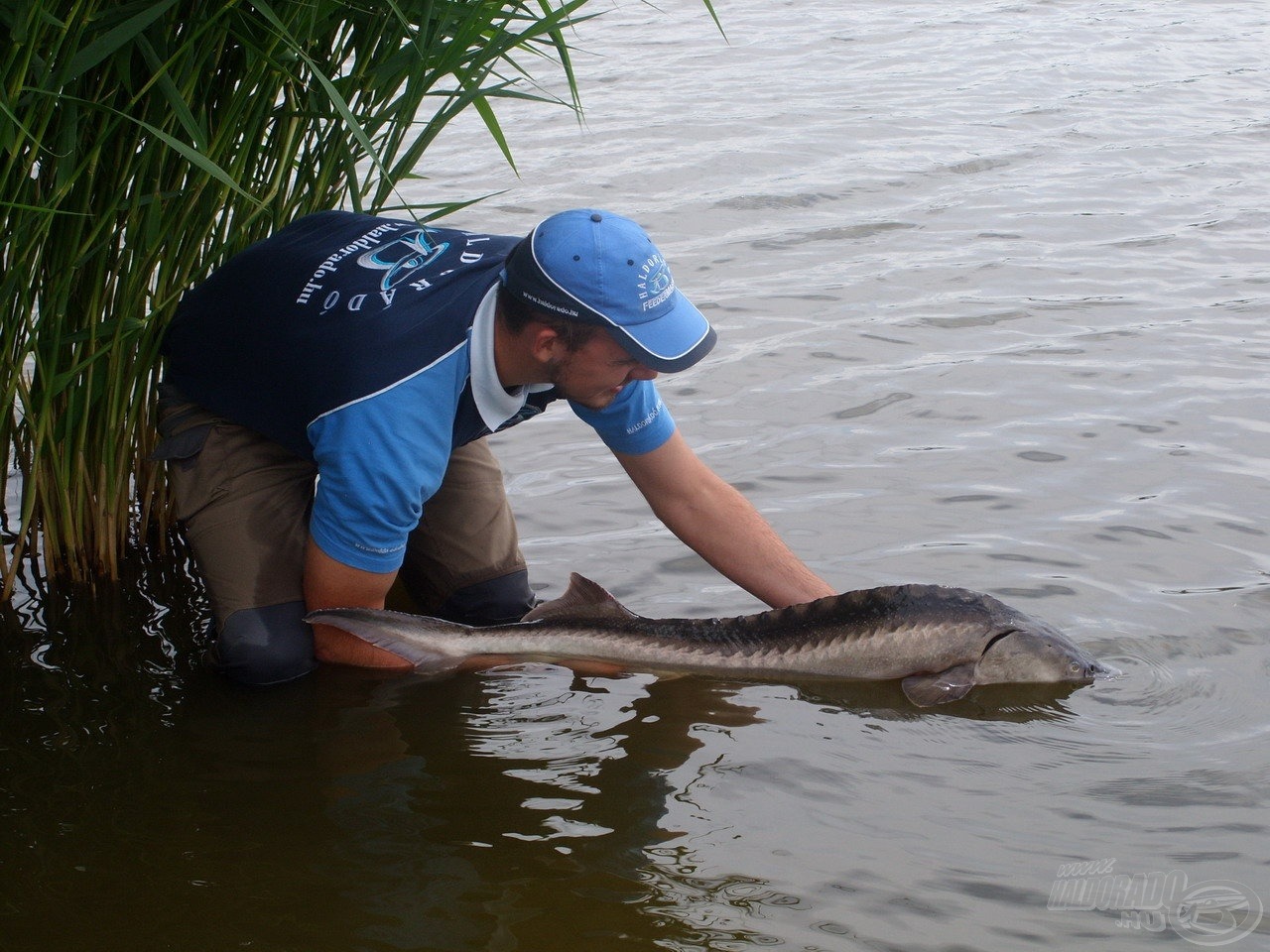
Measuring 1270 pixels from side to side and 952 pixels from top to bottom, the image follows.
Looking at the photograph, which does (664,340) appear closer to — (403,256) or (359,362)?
(359,362)

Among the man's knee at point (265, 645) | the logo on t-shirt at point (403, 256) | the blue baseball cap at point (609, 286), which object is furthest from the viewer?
the man's knee at point (265, 645)

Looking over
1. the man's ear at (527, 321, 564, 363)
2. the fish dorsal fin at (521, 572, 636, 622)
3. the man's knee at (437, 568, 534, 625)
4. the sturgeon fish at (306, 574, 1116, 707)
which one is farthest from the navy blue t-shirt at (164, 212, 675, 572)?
the man's knee at (437, 568, 534, 625)

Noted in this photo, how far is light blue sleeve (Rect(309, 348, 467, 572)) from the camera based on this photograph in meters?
3.64

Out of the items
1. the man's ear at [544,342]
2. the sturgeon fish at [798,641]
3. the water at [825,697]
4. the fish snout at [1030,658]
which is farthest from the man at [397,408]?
the fish snout at [1030,658]

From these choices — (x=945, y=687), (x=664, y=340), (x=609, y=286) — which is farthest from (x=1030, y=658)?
(x=609, y=286)

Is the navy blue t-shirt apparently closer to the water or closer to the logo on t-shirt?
the logo on t-shirt

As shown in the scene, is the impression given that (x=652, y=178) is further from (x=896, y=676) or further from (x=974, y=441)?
(x=896, y=676)

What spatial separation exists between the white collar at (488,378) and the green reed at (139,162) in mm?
520

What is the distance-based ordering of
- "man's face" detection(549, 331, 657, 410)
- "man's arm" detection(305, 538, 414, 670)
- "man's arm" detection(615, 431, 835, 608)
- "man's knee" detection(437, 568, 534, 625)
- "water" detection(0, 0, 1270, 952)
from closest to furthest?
1. "water" detection(0, 0, 1270, 952)
2. "man's face" detection(549, 331, 657, 410)
3. "man's arm" detection(305, 538, 414, 670)
4. "man's arm" detection(615, 431, 835, 608)
5. "man's knee" detection(437, 568, 534, 625)

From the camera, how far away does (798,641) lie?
415 cm

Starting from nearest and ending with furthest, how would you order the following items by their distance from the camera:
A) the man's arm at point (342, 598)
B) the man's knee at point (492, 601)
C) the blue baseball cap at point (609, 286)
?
the blue baseball cap at point (609, 286)
the man's arm at point (342, 598)
the man's knee at point (492, 601)

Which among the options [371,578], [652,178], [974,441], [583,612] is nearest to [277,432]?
[371,578]

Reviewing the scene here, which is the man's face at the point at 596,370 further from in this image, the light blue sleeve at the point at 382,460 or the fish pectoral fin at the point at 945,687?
the fish pectoral fin at the point at 945,687

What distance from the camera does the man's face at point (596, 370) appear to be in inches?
144
